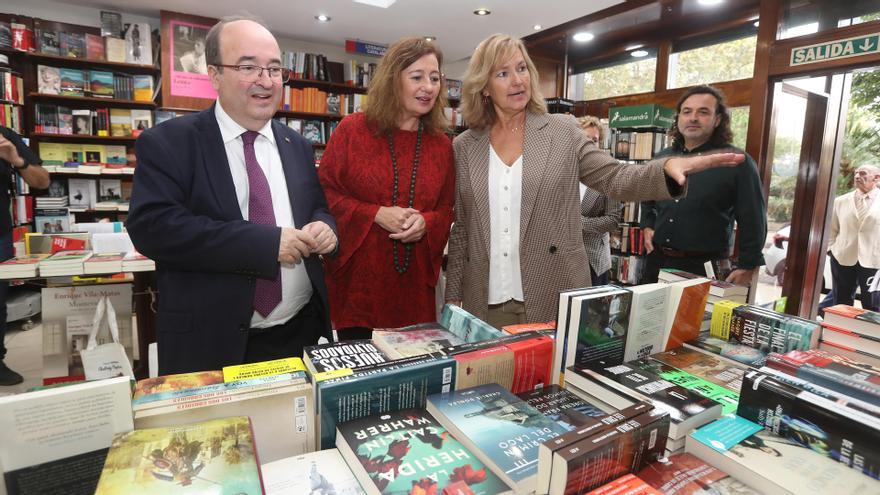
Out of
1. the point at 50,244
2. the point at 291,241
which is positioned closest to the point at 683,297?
the point at 291,241

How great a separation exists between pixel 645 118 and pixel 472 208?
3832mm

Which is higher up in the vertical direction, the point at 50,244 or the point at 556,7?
the point at 556,7

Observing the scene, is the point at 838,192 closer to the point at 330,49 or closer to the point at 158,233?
the point at 158,233

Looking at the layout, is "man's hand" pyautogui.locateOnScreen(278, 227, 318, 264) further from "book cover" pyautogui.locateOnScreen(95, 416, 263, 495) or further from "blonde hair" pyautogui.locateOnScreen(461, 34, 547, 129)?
"blonde hair" pyautogui.locateOnScreen(461, 34, 547, 129)

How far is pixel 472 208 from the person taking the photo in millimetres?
1757

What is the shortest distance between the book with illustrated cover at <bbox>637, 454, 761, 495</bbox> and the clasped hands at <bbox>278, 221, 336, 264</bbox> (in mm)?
970

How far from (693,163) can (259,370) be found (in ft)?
4.03

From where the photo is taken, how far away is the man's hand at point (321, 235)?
135 centimetres

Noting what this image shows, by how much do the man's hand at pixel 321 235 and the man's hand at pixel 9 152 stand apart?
2.72 metres

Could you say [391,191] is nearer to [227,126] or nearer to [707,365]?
[227,126]

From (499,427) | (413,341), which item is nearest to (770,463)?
(499,427)

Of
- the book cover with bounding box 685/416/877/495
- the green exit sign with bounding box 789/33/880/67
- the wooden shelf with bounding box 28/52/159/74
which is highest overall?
the wooden shelf with bounding box 28/52/159/74

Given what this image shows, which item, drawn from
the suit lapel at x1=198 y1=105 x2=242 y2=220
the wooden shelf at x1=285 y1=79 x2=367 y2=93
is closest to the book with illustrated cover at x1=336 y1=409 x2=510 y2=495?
the suit lapel at x1=198 y1=105 x2=242 y2=220

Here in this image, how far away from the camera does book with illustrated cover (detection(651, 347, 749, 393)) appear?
3.68ft
